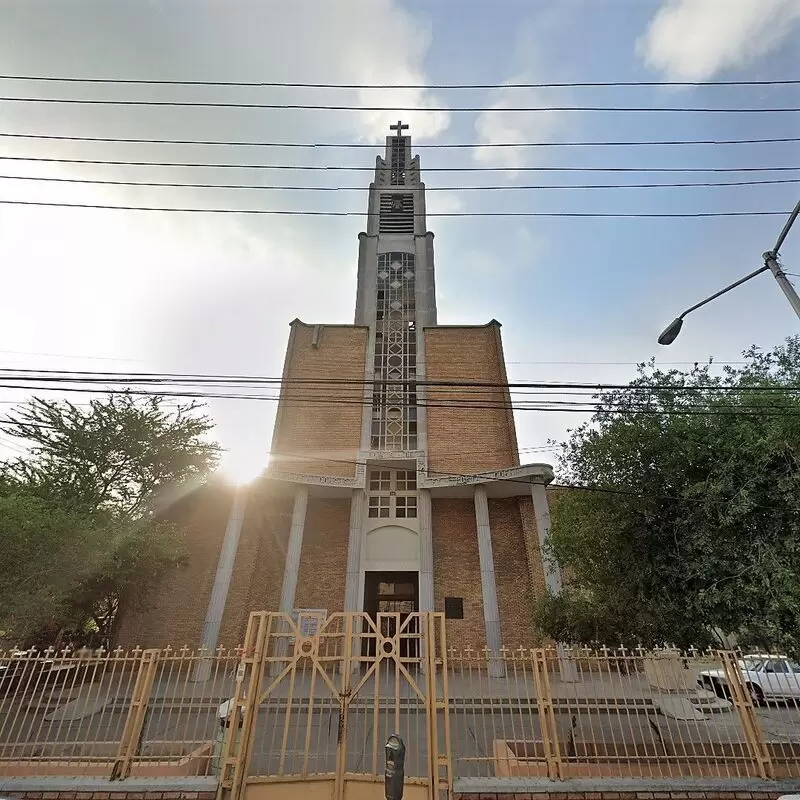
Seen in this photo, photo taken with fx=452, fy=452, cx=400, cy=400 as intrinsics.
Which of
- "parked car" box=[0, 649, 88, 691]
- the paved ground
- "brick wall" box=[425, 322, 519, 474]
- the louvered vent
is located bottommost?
the paved ground

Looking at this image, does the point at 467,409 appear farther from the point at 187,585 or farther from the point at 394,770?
the point at 394,770

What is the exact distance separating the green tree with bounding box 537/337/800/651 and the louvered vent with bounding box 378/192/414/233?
74.5 ft

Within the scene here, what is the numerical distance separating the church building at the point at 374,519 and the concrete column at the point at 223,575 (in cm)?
5

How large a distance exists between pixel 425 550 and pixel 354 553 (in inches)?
104

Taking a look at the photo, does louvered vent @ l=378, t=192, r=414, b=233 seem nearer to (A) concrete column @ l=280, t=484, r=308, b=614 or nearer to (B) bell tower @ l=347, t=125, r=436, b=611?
(B) bell tower @ l=347, t=125, r=436, b=611

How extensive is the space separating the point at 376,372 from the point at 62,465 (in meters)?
13.2

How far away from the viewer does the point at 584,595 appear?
1010 cm

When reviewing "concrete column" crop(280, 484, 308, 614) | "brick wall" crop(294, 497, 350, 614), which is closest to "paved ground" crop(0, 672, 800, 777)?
"concrete column" crop(280, 484, 308, 614)

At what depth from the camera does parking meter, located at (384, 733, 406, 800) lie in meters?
4.23

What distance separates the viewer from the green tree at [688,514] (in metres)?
Answer: 6.74

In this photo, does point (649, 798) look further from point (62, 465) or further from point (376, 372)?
point (376, 372)

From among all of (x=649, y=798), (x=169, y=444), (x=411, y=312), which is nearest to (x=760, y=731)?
(x=649, y=798)

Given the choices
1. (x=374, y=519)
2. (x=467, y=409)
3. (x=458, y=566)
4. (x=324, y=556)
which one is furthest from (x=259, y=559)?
(x=467, y=409)

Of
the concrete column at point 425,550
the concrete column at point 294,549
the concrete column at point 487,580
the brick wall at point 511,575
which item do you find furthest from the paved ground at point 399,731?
the concrete column at point 425,550
